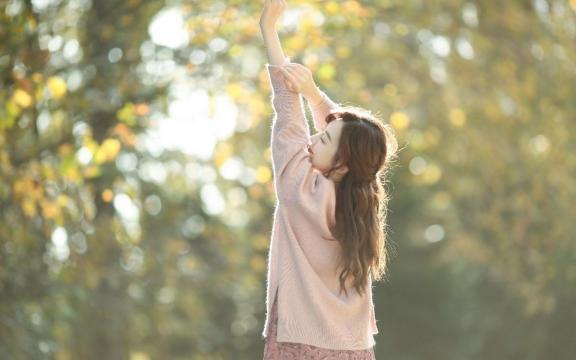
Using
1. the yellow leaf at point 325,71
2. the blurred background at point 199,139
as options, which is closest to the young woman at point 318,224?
the blurred background at point 199,139

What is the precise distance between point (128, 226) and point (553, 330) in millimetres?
9853

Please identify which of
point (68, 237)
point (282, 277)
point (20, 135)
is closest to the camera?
point (282, 277)

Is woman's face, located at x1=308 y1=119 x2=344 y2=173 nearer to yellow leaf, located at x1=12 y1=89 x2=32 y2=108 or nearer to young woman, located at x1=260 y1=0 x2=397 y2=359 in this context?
young woman, located at x1=260 y1=0 x2=397 y2=359

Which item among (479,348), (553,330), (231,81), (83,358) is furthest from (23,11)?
(479,348)

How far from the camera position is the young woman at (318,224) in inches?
159

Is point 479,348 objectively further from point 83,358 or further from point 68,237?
point 68,237

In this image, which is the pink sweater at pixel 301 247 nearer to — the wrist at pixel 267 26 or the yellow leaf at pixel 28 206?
the wrist at pixel 267 26

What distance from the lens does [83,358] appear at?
10.8m

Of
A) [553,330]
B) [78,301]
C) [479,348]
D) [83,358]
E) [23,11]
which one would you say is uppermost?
[23,11]

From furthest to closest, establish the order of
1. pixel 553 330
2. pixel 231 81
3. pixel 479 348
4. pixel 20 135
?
pixel 479 348 → pixel 553 330 → pixel 231 81 → pixel 20 135

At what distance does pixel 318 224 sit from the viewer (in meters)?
4.03

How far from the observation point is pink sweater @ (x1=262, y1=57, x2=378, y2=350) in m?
4.02

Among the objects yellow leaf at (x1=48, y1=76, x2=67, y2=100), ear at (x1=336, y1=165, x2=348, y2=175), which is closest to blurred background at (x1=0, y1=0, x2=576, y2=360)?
yellow leaf at (x1=48, y1=76, x2=67, y2=100)

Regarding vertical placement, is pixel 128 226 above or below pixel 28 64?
below
